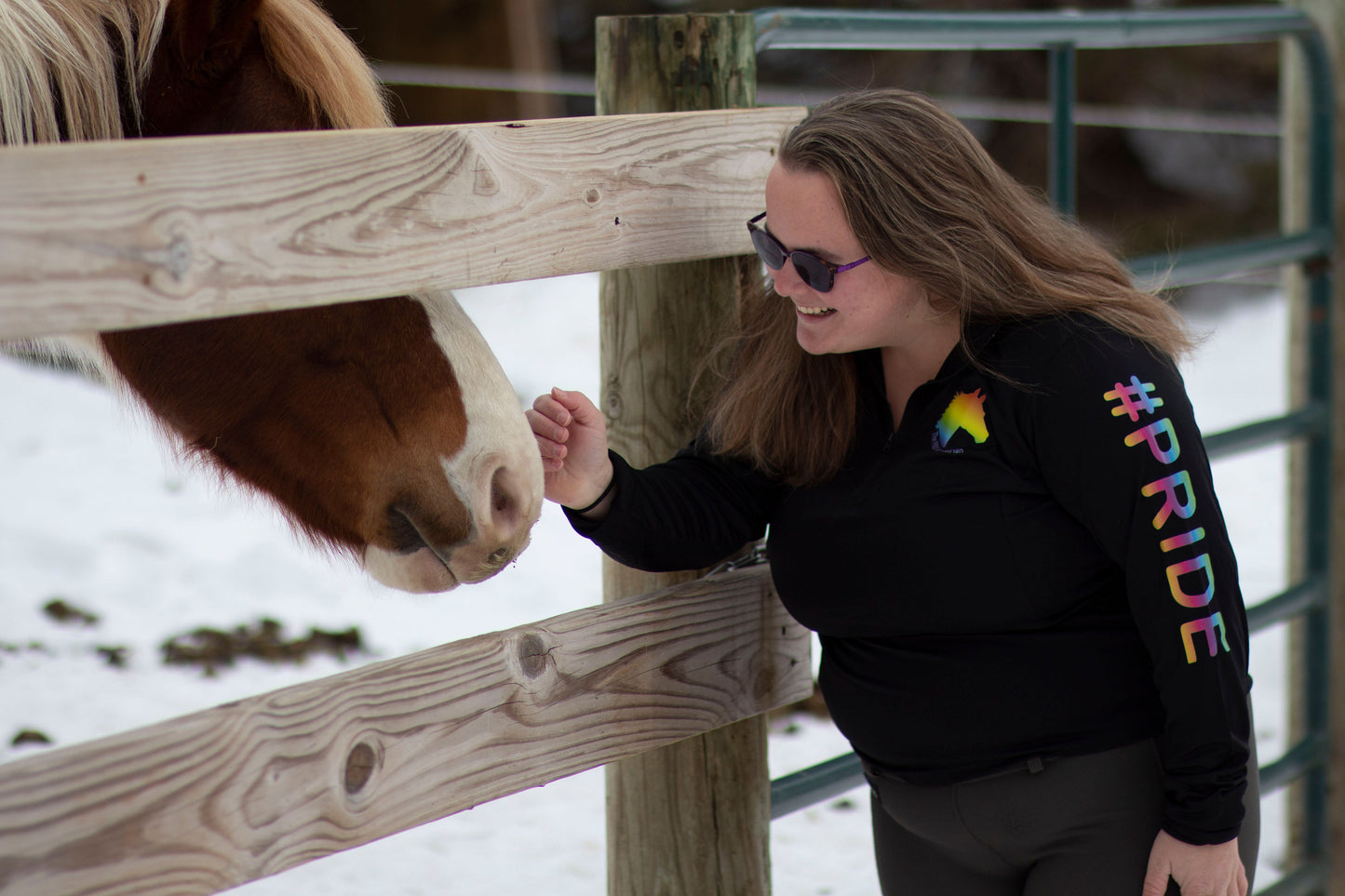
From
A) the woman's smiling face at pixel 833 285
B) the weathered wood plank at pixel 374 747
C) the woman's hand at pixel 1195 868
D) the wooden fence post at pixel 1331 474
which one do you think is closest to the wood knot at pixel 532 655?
the weathered wood plank at pixel 374 747

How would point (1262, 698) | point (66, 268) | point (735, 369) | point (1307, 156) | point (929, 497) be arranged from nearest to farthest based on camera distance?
1. point (66, 268)
2. point (929, 497)
3. point (735, 369)
4. point (1307, 156)
5. point (1262, 698)

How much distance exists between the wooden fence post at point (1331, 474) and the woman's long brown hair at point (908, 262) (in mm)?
1501

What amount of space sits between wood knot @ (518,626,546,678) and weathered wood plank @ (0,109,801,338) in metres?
0.36

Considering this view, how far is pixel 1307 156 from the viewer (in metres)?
2.73

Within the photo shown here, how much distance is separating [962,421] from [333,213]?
2.29 ft

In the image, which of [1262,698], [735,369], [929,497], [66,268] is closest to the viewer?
[66,268]

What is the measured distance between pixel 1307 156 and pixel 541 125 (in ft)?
7.17

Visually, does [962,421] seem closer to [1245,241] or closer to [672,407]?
[672,407]

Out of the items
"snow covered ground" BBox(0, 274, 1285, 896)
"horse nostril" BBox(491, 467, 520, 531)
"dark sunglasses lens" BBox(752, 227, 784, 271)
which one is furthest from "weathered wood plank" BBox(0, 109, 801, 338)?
"snow covered ground" BBox(0, 274, 1285, 896)

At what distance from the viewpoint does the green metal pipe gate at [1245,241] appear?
1.69 m

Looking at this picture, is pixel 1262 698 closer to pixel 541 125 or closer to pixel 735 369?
pixel 735 369

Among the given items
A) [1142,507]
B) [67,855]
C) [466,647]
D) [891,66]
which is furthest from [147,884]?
[891,66]

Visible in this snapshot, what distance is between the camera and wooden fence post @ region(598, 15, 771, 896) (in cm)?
147

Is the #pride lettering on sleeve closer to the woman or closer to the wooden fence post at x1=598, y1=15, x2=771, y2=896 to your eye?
the woman
